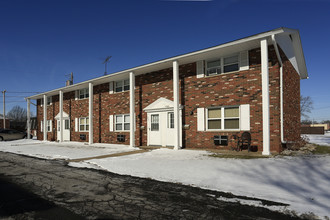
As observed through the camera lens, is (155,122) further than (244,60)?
Yes

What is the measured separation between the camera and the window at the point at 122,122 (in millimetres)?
15820

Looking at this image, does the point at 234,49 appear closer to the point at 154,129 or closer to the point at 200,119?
the point at 200,119

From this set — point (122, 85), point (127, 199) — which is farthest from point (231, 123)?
point (122, 85)

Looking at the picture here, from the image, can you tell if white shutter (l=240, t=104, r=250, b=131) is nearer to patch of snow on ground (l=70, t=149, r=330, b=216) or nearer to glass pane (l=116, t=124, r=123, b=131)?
patch of snow on ground (l=70, t=149, r=330, b=216)

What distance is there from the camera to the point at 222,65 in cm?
1163

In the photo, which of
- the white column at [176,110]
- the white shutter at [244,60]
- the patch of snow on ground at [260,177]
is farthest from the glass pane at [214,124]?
the patch of snow on ground at [260,177]

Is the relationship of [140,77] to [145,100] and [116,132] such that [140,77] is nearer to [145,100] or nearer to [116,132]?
[145,100]

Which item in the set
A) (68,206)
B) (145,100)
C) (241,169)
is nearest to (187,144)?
(145,100)

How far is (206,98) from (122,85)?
7289 mm

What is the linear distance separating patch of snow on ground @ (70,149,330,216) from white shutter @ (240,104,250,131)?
2.96 metres

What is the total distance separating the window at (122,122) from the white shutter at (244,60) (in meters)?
8.63

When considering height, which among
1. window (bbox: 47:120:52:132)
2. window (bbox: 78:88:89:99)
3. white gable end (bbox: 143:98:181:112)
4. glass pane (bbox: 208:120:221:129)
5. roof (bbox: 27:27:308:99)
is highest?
roof (bbox: 27:27:308:99)

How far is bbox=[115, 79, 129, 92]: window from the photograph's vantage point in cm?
1621

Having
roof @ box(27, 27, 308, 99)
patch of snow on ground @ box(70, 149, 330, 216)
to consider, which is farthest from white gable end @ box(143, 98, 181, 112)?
patch of snow on ground @ box(70, 149, 330, 216)
